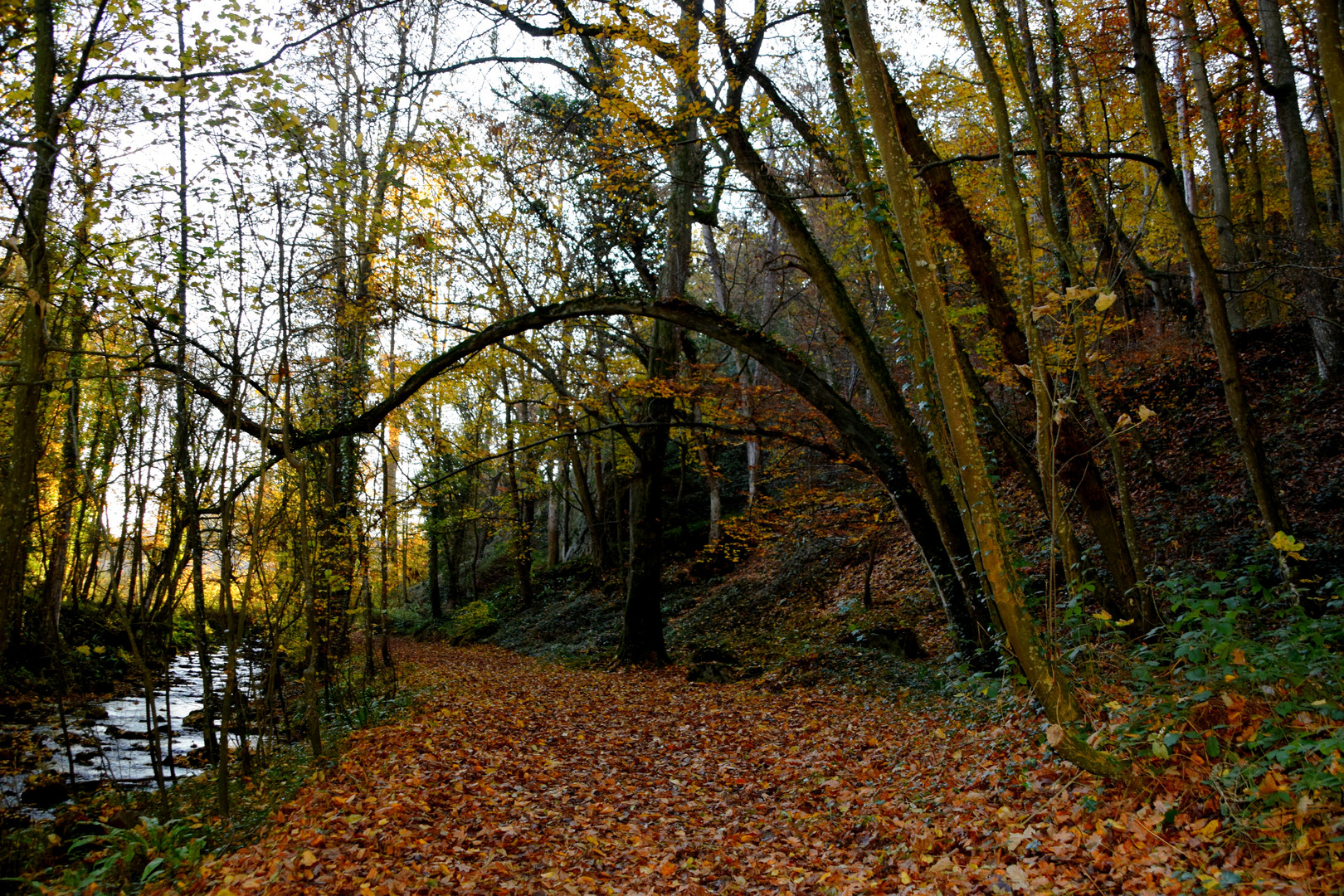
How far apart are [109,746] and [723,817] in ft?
26.4

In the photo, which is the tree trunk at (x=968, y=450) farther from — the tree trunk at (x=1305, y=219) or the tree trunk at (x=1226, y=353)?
the tree trunk at (x=1305, y=219)

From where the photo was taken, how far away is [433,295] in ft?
42.1

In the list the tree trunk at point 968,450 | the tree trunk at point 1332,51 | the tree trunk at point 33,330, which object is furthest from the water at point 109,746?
the tree trunk at point 1332,51

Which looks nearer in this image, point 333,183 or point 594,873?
point 594,873

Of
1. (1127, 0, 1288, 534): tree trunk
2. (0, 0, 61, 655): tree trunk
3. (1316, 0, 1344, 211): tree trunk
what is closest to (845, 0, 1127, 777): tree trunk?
(1316, 0, 1344, 211): tree trunk

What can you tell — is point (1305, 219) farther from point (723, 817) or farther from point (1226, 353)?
point (723, 817)

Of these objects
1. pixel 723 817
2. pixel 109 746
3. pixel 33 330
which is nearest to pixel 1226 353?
pixel 723 817

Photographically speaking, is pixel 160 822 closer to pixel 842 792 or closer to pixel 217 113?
pixel 842 792

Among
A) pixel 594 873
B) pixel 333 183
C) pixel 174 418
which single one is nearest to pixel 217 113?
pixel 333 183

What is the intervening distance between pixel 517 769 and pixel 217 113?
5.74 meters

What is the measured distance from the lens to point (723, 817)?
4.72 metres

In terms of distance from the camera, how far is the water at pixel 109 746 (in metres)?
6.74

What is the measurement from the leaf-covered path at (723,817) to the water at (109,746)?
7.49 ft

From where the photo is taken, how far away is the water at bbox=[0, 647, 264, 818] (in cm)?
674
